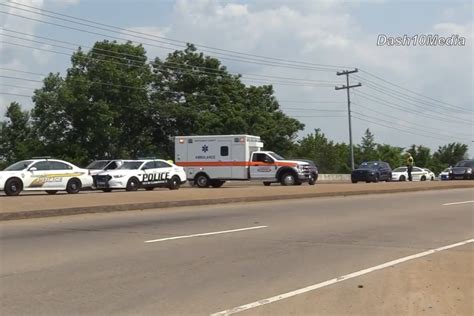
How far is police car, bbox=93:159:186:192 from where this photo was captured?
2864cm

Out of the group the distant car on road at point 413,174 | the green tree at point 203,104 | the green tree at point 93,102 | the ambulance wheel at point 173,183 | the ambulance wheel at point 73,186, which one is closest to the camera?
the ambulance wheel at point 73,186

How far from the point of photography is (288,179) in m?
34.2

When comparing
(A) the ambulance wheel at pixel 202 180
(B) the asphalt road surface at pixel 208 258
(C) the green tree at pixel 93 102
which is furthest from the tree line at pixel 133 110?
(B) the asphalt road surface at pixel 208 258

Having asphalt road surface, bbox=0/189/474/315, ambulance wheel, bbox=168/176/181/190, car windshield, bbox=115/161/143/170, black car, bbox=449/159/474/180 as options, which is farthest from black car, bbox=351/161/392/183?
asphalt road surface, bbox=0/189/474/315

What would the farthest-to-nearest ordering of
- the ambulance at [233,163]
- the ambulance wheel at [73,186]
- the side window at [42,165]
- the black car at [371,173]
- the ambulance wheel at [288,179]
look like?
1. the black car at [371,173]
2. the ambulance at [233,163]
3. the ambulance wheel at [288,179]
4. the ambulance wheel at [73,186]
5. the side window at [42,165]

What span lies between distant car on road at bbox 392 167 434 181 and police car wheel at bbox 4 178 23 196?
32380 mm

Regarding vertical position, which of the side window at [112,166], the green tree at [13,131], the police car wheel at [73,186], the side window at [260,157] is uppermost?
the green tree at [13,131]

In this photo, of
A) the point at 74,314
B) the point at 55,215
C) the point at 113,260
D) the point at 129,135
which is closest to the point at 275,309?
the point at 74,314

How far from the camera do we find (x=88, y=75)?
49.7m

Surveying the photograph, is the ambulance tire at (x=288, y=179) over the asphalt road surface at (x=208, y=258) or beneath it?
over

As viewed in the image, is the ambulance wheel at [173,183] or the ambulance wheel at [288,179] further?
the ambulance wheel at [288,179]

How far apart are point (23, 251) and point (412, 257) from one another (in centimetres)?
620

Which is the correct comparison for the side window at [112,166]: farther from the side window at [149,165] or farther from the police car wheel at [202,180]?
the police car wheel at [202,180]

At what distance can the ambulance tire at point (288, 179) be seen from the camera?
112ft
